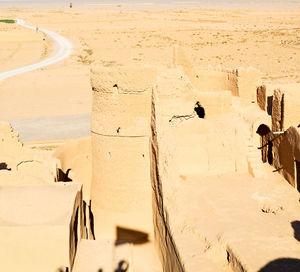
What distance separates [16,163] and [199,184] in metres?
5.49

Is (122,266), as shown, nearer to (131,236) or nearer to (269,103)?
(131,236)

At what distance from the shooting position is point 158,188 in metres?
9.58

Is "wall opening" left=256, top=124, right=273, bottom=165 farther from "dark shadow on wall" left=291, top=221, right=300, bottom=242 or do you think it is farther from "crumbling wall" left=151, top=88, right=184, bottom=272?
"dark shadow on wall" left=291, top=221, right=300, bottom=242

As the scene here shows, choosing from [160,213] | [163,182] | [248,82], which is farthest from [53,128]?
[163,182]

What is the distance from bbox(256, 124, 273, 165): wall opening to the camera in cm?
1291

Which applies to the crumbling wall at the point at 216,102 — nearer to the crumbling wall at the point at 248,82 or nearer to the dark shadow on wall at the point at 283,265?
the crumbling wall at the point at 248,82

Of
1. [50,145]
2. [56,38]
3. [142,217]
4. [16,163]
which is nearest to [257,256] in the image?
[142,217]

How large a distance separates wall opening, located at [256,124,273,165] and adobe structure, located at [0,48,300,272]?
2.6 inches

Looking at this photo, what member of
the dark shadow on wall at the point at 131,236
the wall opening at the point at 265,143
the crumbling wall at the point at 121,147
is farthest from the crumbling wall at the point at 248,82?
the dark shadow on wall at the point at 131,236

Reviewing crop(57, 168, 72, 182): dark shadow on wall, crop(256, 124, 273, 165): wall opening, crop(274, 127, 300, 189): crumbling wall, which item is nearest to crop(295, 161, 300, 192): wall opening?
crop(274, 127, 300, 189): crumbling wall

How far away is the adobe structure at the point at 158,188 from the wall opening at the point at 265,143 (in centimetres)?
7

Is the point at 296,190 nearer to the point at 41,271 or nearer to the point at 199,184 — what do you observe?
the point at 199,184

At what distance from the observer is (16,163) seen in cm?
1230

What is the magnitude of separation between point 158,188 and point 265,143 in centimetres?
533
